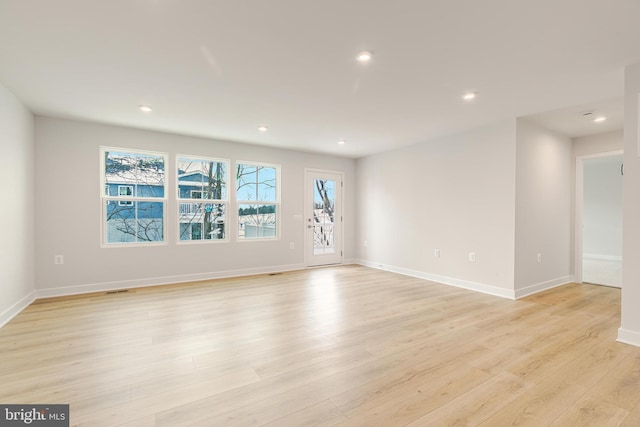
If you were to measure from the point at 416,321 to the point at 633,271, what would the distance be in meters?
1.96

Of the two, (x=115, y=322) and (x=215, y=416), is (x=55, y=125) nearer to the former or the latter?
(x=115, y=322)

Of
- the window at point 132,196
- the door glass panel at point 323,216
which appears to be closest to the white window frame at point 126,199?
the window at point 132,196

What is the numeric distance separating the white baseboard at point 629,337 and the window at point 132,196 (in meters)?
5.84

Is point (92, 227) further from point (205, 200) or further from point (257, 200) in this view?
point (257, 200)

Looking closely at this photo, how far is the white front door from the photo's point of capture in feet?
21.0

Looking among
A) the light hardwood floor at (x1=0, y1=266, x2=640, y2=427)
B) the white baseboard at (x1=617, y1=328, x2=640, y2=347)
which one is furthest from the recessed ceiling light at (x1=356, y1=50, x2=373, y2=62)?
the white baseboard at (x1=617, y1=328, x2=640, y2=347)

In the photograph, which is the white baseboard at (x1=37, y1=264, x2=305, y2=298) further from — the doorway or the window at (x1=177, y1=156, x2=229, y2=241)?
the doorway

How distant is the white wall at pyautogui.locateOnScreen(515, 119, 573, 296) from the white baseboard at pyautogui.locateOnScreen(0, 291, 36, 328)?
6077 millimetres

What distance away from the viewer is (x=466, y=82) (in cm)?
299

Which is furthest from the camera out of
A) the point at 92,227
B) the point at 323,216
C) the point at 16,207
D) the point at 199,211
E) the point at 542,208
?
the point at 323,216

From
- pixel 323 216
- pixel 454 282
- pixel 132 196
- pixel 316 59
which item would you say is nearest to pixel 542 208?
pixel 454 282

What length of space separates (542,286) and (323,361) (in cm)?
400

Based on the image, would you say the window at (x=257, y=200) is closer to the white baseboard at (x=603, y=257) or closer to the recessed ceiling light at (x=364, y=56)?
the recessed ceiling light at (x=364, y=56)

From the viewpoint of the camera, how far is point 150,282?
4.75 metres
